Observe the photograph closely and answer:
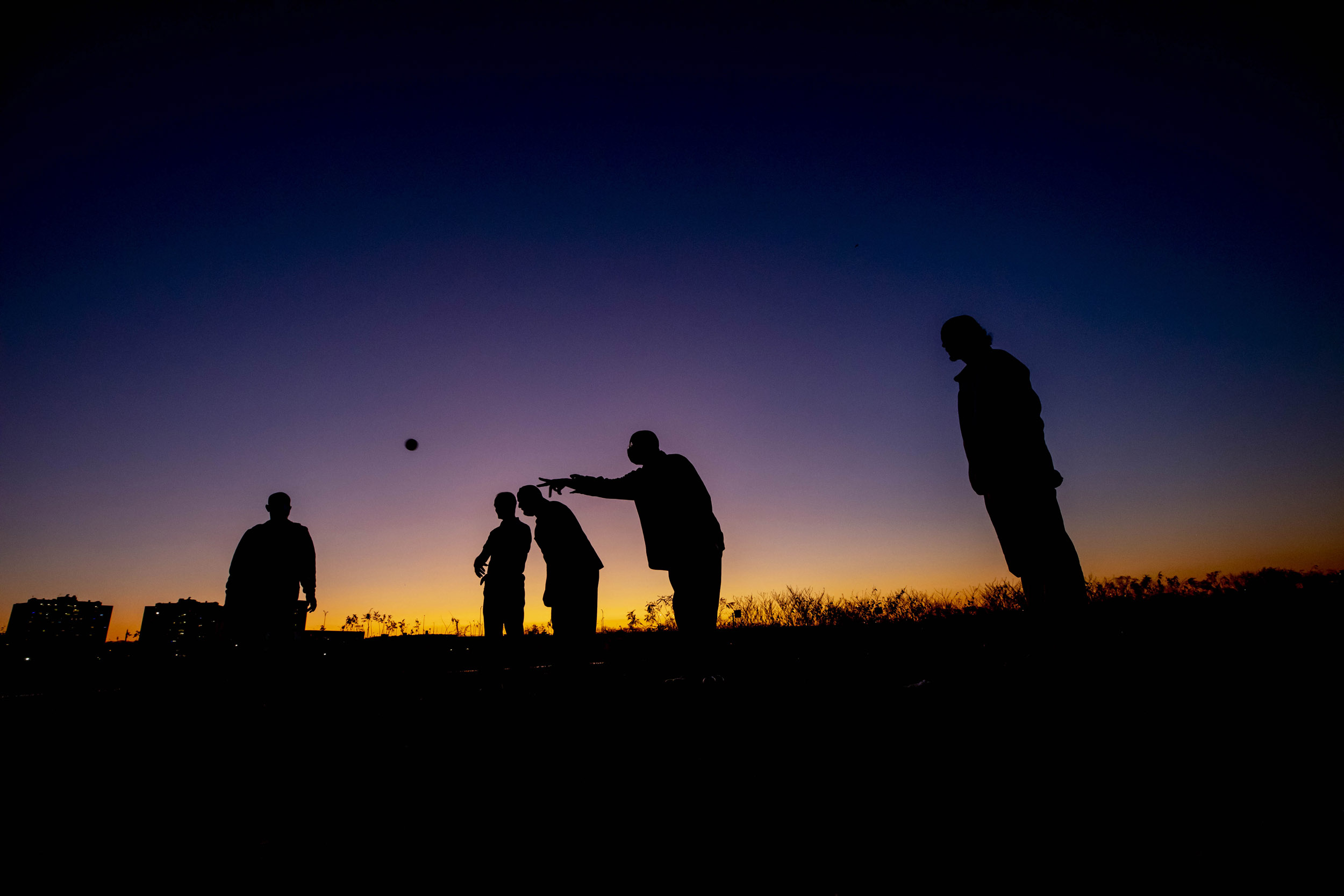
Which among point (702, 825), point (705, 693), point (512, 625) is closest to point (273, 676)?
point (512, 625)

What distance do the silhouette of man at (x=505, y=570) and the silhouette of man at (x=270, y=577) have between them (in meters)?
1.86

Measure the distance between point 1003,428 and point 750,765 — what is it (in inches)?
90.7

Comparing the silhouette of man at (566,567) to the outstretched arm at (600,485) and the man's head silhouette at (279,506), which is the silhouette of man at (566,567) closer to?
the outstretched arm at (600,485)

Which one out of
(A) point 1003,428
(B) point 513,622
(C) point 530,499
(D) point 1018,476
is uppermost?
(C) point 530,499

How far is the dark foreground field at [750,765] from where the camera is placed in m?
1.14

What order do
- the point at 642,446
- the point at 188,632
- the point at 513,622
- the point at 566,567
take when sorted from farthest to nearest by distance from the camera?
the point at 188,632
the point at 513,622
the point at 566,567
the point at 642,446

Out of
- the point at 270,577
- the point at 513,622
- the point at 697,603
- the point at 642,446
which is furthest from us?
the point at 513,622

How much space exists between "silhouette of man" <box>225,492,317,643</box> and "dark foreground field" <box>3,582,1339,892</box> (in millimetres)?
2243

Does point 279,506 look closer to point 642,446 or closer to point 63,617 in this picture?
point 642,446

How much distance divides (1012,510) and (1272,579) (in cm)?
548

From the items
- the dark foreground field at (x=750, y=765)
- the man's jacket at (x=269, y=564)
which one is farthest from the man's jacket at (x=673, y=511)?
the man's jacket at (x=269, y=564)

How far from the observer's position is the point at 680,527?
4340 millimetres

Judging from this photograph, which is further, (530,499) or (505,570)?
(505,570)

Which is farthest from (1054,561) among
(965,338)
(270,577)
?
(270,577)
